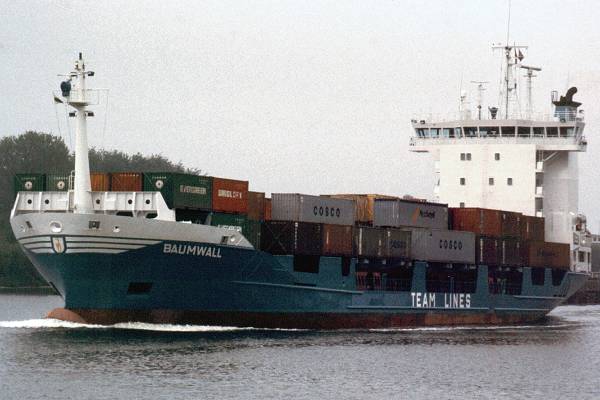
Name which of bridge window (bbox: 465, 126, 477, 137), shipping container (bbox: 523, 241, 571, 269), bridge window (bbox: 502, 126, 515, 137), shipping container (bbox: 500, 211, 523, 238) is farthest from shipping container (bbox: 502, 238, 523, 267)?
bridge window (bbox: 465, 126, 477, 137)

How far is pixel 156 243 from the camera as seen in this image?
43531 millimetres

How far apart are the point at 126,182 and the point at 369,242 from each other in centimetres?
1202

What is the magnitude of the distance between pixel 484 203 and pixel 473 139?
3800mm

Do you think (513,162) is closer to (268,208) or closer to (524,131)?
(524,131)

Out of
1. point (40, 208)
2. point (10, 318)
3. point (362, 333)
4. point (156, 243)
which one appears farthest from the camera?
point (10, 318)

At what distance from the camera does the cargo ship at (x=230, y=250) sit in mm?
43625

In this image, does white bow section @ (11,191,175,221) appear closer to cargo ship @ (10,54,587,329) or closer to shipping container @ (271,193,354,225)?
cargo ship @ (10,54,587,329)

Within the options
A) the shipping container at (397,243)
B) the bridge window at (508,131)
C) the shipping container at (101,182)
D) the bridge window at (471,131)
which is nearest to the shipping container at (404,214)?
the shipping container at (397,243)

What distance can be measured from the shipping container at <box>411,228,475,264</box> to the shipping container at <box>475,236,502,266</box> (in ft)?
2.54

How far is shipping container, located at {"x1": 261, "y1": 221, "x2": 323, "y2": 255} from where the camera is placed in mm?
48031

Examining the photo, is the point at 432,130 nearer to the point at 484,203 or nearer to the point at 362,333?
the point at 484,203

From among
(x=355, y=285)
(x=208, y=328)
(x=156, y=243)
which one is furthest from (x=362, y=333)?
(x=156, y=243)

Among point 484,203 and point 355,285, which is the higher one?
point 484,203

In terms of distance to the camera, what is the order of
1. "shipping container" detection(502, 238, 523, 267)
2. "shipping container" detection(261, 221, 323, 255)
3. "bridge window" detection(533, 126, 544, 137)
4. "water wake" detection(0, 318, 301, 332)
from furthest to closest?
Result: "bridge window" detection(533, 126, 544, 137) → "shipping container" detection(502, 238, 523, 267) → "shipping container" detection(261, 221, 323, 255) → "water wake" detection(0, 318, 301, 332)
